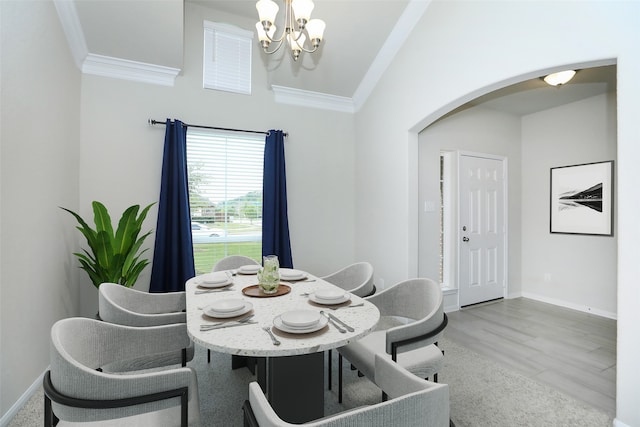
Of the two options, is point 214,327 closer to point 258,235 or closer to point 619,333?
point 619,333

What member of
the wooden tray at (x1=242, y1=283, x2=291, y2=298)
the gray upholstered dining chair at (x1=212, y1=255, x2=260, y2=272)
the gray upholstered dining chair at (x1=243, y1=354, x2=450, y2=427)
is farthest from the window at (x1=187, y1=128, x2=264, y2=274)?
the gray upholstered dining chair at (x1=243, y1=354, x2=450, y2=427)

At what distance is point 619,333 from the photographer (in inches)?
69.1

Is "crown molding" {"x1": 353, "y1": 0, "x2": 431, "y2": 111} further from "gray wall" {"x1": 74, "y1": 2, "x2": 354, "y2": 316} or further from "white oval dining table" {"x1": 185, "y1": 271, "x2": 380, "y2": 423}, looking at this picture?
"white oval dining table" {"x1": 185, "y1": 271, "x2": 380, "y2": 423}

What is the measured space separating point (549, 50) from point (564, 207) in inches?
114

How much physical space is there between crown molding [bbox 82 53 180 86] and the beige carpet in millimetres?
2807

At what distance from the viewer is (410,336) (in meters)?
1.57

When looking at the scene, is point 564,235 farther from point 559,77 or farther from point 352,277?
point 352,277

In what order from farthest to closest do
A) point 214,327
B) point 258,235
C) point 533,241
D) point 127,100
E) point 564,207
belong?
point 533,241 < point 564,207 < point 258,235 < point 127,100 < point 214,327

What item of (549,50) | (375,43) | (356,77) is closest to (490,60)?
(549,50)

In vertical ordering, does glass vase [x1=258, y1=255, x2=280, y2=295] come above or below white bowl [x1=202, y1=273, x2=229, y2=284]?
above

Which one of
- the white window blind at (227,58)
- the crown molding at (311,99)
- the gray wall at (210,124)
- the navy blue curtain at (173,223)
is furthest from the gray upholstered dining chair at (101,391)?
the crown molding at (311,99)

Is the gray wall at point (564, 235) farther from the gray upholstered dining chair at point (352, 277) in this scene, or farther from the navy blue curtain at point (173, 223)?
the navy blue curtain at point (173, 223)

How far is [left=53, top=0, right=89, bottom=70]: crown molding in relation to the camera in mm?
2486

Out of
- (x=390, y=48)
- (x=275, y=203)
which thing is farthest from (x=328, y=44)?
(x=275, y=203)
